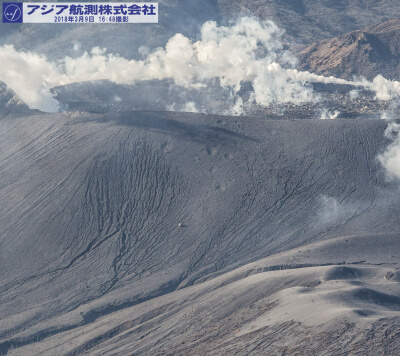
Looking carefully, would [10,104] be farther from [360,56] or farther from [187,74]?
[360,56]

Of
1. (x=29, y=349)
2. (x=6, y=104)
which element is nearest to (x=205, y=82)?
(x=6, y=104)

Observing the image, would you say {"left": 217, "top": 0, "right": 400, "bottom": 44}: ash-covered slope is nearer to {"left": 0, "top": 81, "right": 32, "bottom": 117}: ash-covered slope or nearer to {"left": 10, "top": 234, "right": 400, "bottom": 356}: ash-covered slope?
{"left": 0, "top": 81, "right": 32, "bottom": 117}: ash-covered slope

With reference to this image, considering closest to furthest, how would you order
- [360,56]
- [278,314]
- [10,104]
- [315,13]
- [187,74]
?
[278,314], [10,104], [187,74], [360,56], [315,13]

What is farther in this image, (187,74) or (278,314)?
(187,74)

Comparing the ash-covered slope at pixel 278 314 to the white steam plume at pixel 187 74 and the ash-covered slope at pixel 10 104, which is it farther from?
the ash-covered slope at pixel 10 104

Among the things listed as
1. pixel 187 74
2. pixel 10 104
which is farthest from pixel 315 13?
pixel 10 104

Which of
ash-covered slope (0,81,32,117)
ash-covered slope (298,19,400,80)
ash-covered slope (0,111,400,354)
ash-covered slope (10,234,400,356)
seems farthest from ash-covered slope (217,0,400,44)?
ash-covered slope (10,234,400,356)
